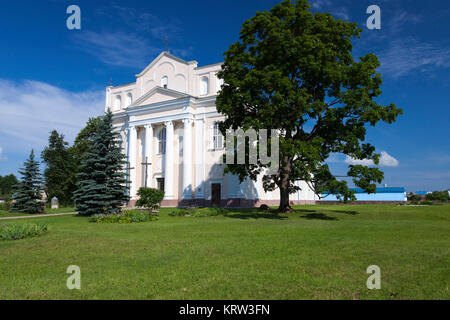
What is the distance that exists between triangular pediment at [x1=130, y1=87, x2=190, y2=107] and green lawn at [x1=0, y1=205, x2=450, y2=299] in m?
24.8

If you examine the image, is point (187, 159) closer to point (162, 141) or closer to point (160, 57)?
point (162, 141)

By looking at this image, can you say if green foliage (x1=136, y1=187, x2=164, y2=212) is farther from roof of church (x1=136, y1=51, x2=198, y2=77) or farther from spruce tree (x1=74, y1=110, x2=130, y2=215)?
roof of church (x1=136, y1=51, x2=198, y2=77)

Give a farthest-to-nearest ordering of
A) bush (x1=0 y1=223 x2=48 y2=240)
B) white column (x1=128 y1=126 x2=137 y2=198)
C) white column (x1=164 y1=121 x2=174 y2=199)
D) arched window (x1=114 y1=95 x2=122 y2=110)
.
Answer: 1. arched window (x1=114 y1=95 x2=122 y2=110)
2. white column (x1=128 y1=126 x2=137 y2=198)
3. white column (x1=164 y1=121 x2=174 y2=199)
4. bush (x1=0 y1=223 x2=48 y2=240)

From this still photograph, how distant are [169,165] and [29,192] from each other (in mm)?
12589

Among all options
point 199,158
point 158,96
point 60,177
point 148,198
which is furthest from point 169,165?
point 60,177

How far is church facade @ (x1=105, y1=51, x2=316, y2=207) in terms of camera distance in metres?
31.2

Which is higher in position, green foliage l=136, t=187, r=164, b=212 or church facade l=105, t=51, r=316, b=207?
church facade l=105, t=51, r=316, b=207

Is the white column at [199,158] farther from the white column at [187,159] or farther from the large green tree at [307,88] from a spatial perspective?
the large green tree at [307,88]

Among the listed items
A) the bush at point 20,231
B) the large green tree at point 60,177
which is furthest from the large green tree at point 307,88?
the large green tree at point 60,177

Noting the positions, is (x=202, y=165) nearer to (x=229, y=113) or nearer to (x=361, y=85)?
(x=229, y=113)

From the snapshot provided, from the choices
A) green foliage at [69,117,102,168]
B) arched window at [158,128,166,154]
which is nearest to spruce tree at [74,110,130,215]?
arched window at [158,128,166,154]
